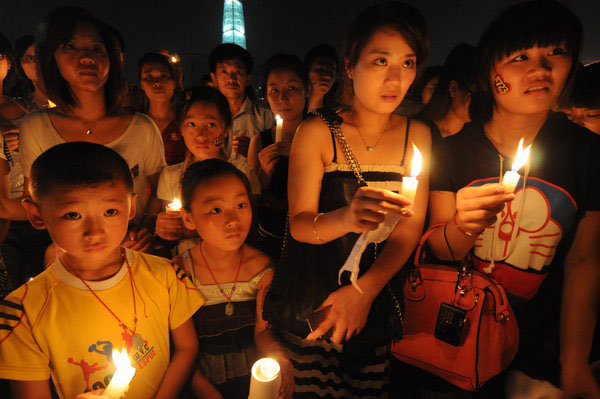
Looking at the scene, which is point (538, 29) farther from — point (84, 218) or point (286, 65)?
point (84, 218)

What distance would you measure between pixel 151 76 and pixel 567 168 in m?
3.62

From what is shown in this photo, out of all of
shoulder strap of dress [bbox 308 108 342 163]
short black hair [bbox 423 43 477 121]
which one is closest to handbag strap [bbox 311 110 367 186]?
shoulder strap of dress [bbox 308 108 342 163]

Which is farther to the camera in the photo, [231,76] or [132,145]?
[231,76]

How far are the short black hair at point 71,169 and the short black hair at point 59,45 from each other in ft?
3.14

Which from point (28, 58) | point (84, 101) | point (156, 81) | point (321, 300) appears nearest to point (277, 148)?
point (321, 300)

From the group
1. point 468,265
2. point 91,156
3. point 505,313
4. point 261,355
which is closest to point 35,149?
point 91,156

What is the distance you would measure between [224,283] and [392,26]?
5.19 ft

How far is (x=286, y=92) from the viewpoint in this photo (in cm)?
266

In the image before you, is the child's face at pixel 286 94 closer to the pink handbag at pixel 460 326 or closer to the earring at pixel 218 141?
the earring at pixel 218 141

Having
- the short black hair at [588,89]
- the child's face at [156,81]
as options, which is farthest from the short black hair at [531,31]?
the child's face at [156,81]

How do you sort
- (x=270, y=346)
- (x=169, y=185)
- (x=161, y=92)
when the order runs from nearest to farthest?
(x=270, y=346) < (x=169, y=185) < (x=161, y=92)

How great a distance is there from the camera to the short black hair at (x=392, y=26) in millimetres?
1326

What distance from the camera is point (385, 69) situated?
1.34 m

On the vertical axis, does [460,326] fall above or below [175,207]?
below
